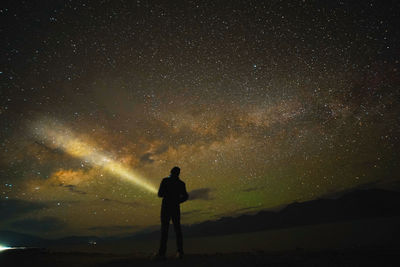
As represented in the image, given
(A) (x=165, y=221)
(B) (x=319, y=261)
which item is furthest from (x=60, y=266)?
(B) (x=319, y=261)

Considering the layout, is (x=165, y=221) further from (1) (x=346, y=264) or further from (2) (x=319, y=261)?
(1) (x=346, y=264)

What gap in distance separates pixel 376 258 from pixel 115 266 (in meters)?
A: 5.39

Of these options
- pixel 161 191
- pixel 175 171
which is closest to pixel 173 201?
pixel 161 191

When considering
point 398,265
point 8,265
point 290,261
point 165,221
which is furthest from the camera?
point 165,221

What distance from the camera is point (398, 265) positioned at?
375 cm

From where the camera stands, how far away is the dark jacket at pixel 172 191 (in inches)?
230

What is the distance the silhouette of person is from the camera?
5688 mm

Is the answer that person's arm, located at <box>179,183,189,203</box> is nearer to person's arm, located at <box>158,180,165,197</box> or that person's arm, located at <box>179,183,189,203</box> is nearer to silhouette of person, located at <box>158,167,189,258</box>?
silhouette of person, located at <box>158,167,189,258</box>

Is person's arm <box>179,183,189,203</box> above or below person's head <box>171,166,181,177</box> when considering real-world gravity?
below

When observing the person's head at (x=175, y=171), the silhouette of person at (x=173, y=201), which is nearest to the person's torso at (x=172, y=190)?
the silhouette of person at (x=173, y=201)

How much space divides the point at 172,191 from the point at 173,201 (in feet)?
0.89

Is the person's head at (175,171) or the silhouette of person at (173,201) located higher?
the person's head at (175,171)

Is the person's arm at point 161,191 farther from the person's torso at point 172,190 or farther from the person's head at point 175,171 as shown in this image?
the person's head at point 175,171

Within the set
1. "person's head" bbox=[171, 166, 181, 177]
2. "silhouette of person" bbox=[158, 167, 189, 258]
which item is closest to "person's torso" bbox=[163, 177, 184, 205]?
"silhouette of person" bbox=[158, 167, 189, 258]
